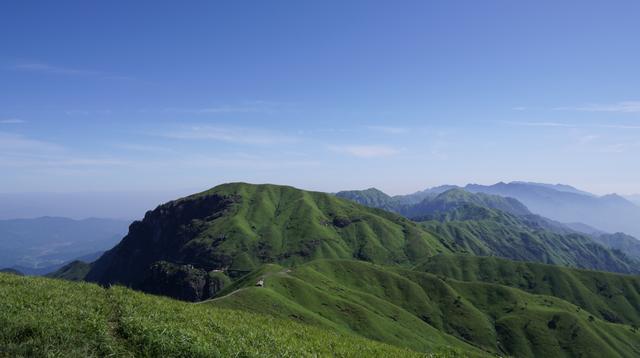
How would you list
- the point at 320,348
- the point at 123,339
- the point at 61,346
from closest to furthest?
1. the point at 61,346
2. the point at 123,339
3. the point at 320,348

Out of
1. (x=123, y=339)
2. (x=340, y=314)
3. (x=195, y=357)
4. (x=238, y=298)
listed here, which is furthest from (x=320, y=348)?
(x=340, y=314)

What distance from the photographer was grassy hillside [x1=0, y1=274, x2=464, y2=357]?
2010cm

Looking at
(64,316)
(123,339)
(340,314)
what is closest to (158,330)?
(123,339)

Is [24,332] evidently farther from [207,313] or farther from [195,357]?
[207,313]

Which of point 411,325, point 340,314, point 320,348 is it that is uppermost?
point 320,348

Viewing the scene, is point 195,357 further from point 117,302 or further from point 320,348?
point 117,302

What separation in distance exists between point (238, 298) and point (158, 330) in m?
109

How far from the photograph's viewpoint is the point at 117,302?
27.2 metres

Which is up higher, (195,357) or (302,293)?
(195,357)

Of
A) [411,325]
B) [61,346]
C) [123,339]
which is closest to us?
[61,346]

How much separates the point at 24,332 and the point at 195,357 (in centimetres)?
810

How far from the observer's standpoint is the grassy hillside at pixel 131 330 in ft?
65.9

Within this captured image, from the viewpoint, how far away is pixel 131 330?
869 inches

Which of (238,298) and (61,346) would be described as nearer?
(61,346)
